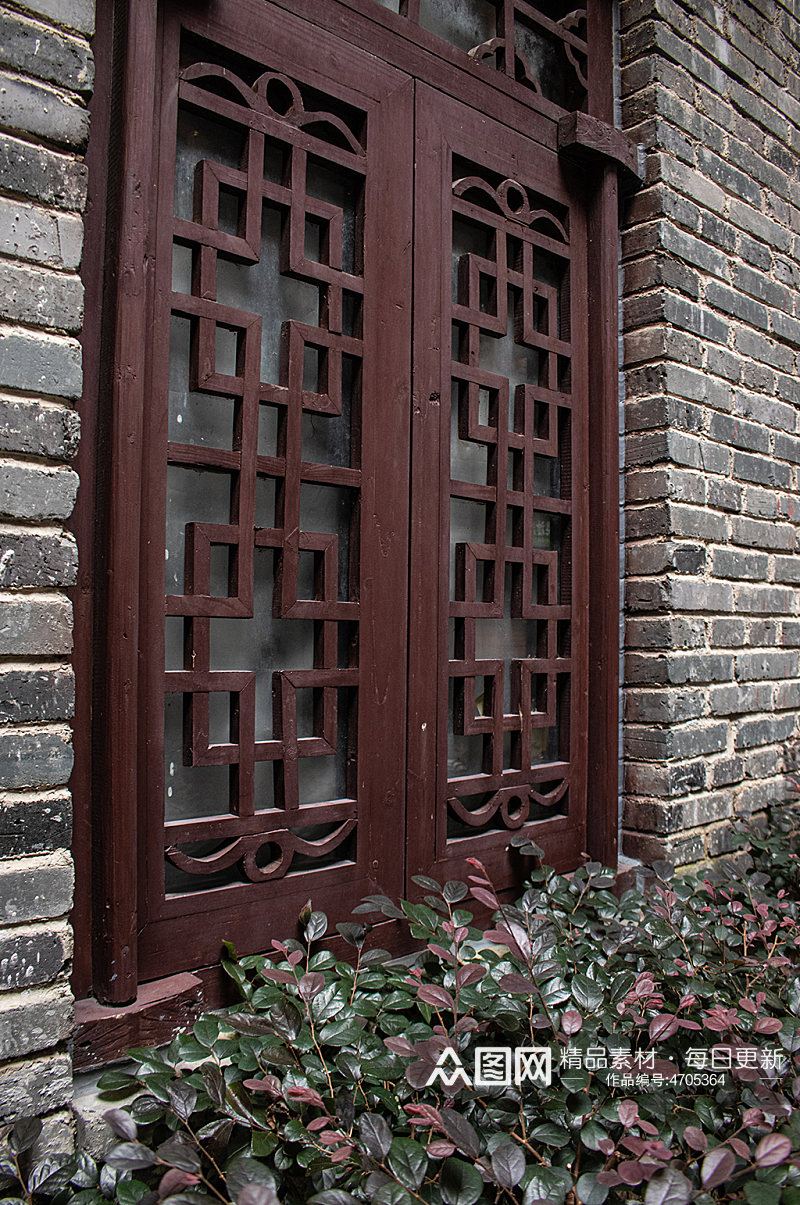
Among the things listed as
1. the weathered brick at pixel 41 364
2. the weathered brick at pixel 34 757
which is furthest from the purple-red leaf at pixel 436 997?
the weathered brick at pixel 41 364

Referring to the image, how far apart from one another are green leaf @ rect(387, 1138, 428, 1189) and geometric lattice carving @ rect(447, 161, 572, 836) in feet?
3.07

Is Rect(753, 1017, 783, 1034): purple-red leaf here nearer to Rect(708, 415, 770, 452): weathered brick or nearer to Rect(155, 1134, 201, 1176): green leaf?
Rect(155, 1134, 201, 1176): green leaf

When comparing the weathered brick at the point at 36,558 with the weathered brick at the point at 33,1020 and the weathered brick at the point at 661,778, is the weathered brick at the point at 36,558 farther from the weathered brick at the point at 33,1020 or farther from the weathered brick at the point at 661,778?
the weathered brick at the point at 661,778

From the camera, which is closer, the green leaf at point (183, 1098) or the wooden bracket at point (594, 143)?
the green leaf at point (183, 1098)

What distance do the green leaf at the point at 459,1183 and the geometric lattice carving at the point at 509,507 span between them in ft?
3.18

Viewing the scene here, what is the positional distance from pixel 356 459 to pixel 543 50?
156cm

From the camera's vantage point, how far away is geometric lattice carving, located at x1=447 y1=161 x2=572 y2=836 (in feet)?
7.02

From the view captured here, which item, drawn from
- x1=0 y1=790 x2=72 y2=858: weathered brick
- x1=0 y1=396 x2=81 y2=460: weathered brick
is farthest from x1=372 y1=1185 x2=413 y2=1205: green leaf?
x1=0 y1=396 x2=81 y2=460: weathered brick

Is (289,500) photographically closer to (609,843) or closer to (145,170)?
(145,170)

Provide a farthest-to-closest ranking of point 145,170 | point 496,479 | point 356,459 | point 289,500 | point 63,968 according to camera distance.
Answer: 1. point 496,479
2. point 356,459
3. point 289,500
4. point 145,170
5. point 63,968

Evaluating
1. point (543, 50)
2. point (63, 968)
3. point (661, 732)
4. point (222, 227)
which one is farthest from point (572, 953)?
point (543, 50)

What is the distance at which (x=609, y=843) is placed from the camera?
238 centimetres

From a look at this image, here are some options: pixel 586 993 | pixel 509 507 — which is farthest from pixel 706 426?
pixel 586 993

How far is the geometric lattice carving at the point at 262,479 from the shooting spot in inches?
65.4
